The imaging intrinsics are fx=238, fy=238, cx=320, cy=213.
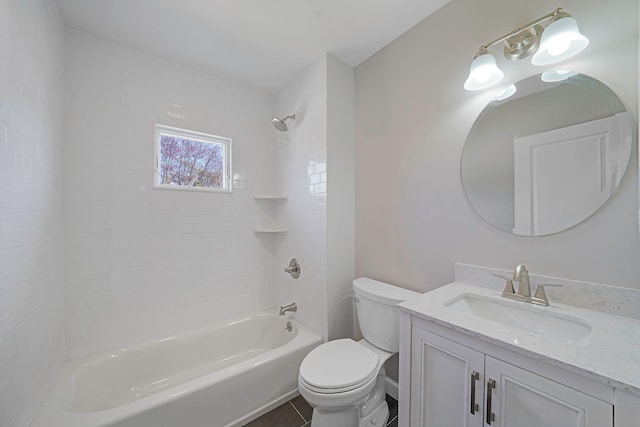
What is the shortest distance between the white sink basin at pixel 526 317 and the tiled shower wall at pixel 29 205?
184 cm

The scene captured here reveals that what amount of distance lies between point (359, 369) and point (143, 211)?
1879mm

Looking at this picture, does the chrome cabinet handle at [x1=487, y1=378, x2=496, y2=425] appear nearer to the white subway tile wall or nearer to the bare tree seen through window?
the white subway tile wall

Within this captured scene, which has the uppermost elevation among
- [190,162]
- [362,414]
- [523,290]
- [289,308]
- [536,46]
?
[536,46]

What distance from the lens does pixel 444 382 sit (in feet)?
3.18

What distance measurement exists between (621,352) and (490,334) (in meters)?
0.32

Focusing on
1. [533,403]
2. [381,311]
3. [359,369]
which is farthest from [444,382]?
[381,311]

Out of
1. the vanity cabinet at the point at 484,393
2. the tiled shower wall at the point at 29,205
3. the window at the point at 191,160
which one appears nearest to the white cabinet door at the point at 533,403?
the vanity cabinet at the point at 484,393

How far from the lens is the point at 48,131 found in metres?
1.33

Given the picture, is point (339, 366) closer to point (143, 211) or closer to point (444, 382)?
point (444, 382)

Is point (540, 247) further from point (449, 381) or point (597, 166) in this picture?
point (449, 381)

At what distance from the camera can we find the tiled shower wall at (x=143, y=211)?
63.8 inches

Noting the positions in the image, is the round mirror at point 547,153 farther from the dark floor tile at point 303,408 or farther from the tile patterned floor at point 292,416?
the dark floor tile at point 303,408

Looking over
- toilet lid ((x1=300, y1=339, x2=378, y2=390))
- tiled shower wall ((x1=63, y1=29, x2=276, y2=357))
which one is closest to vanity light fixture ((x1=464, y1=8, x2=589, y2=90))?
toilet lid ((x1=300, y1=339, x2=378, y2=390))

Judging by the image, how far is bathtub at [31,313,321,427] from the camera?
1.20 metres
